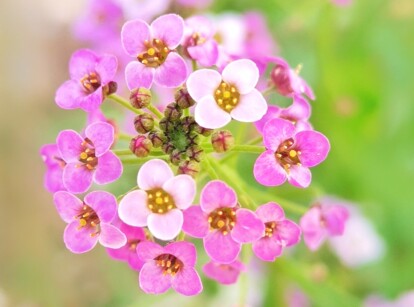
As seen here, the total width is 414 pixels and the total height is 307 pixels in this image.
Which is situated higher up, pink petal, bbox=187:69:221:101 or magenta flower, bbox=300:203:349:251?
pink petal, bbox=187:69:221:101

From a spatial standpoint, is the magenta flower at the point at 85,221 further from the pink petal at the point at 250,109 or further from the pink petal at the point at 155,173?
the pink petal at the point at 250,109

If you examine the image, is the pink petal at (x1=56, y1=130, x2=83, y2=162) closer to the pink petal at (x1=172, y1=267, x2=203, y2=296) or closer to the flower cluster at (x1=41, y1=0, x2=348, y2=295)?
the flower cluster at (x1=41, y1=0, x2=348, y2=295)

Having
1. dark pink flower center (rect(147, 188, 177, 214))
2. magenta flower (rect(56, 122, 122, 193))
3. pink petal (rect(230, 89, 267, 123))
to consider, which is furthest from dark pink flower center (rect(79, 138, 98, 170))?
pink petal (rect(230, 89, 267, 123))

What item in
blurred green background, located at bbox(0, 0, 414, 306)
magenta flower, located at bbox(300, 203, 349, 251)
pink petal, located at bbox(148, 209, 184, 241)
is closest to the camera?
pink petal, located at bbox(148, 209, 184, 241)

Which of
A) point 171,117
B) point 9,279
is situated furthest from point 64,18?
point 171,117

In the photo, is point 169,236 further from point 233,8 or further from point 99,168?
point 233,8

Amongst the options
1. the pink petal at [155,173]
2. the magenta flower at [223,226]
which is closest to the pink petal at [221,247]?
the magenta flower at [223,226]

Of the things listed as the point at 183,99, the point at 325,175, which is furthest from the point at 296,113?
the point at 325,175
